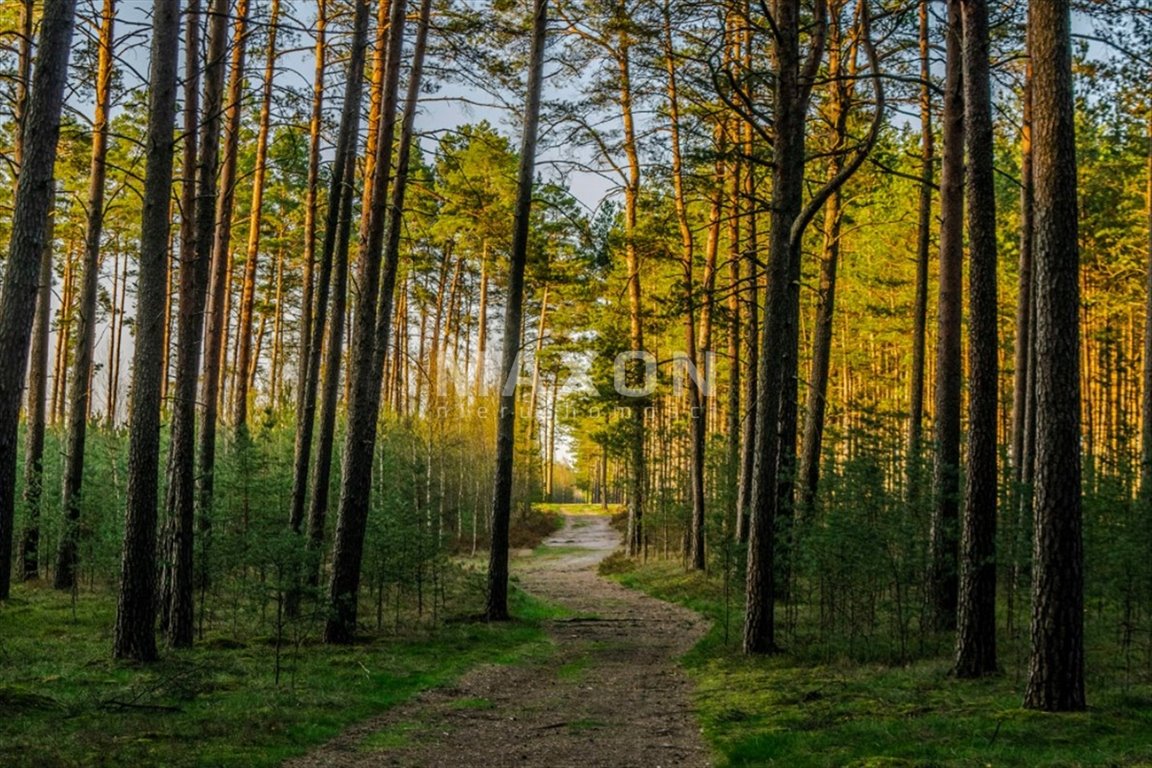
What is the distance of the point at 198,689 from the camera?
28.1 ft

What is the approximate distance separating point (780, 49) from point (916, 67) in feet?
24.1

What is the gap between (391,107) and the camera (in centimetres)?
1264

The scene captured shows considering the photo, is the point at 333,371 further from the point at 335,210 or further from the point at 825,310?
the point at 825,310

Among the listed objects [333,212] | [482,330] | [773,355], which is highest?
[482,330]

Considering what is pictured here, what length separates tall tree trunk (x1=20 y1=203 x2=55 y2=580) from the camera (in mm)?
17719

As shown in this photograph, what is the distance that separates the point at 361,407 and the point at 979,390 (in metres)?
7.81

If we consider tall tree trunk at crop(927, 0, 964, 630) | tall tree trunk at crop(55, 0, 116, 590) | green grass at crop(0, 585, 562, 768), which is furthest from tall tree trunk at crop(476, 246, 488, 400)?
tall tree trunk at crop(927, 0, 964, 630)

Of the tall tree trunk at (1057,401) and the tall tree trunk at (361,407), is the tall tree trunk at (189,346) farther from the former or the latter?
the tall tree trunk at (1057,401)

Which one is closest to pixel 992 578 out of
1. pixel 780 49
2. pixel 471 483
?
pixel 780 49

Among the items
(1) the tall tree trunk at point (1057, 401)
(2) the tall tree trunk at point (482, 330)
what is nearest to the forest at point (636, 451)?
(1) the tall tree trunk at point (1057, 401)

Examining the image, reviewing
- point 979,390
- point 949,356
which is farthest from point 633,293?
point 979,390

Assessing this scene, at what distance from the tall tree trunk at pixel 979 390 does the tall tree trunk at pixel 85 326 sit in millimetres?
13918

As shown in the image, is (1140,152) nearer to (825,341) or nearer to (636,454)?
(825,341)

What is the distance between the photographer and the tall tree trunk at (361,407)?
1233cm
